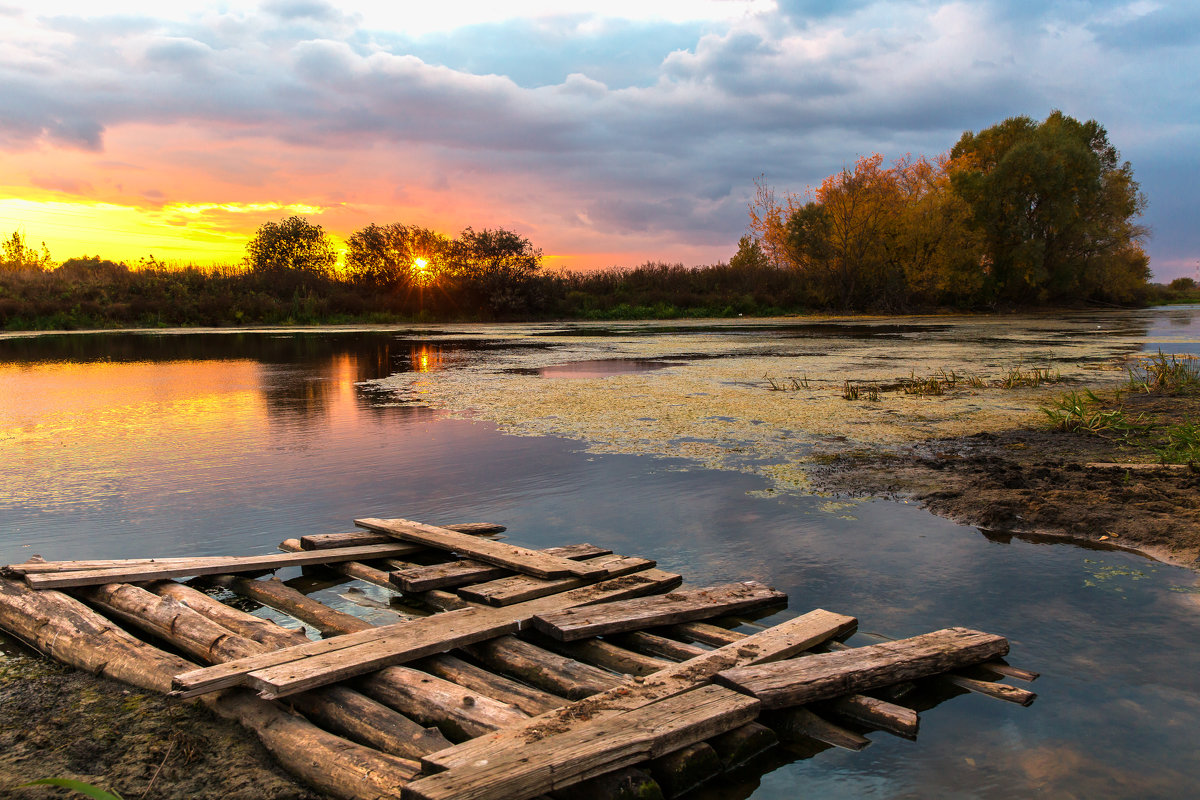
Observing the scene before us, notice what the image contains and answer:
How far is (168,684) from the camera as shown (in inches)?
117

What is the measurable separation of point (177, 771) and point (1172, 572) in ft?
15.0

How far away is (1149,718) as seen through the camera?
2.86 meters

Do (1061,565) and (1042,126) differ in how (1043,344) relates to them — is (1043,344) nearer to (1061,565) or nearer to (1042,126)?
(1061,565)

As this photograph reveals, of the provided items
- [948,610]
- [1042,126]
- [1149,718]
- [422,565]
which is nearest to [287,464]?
[422,565]

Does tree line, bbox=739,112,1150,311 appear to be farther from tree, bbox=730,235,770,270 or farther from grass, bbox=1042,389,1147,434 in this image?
grass, bbox=1042,389,1147,434

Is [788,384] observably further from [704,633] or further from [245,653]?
[245,653]

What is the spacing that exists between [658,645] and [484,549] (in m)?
1.30

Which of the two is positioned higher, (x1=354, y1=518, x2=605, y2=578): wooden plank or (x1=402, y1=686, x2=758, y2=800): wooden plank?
(x1=354, y1=518, x2=605, y2=578): wooden plank

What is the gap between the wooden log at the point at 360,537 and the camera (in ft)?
14.9

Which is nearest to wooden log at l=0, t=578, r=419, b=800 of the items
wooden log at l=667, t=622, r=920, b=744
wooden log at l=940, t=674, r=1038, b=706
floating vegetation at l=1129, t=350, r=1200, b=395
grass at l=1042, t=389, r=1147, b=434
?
wooden log at l=667, t=622, r=920, b=744

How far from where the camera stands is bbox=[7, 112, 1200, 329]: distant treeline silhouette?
39750mm

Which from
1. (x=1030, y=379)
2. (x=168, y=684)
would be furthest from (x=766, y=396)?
(x=168, y=684)

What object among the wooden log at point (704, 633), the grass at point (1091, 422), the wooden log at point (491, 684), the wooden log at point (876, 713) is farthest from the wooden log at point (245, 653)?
the grass at point (1091, 422)

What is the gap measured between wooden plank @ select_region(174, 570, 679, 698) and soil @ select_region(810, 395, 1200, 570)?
271 cm
